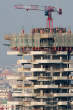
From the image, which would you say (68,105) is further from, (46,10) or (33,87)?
(46,10)

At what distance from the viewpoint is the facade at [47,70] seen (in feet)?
466

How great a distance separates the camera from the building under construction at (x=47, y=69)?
142 m

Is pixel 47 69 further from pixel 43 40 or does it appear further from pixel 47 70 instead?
pixel 43 40

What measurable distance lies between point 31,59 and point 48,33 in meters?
4.39

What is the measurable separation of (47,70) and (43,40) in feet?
14.0

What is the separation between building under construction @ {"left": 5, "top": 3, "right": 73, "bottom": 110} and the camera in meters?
142

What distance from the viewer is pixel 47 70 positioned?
142750mm

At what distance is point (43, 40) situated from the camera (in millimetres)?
143500

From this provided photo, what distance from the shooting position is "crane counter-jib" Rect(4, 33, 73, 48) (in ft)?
468

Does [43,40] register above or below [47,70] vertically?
above

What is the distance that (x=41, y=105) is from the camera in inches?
5576

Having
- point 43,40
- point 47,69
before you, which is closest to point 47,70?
point 47,69

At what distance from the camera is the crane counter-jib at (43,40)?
14275cm

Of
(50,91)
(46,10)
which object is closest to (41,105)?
(50,91)
